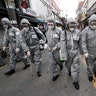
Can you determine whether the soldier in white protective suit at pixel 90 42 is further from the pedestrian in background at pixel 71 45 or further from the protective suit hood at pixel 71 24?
the protective suit hood at pixel 71 24

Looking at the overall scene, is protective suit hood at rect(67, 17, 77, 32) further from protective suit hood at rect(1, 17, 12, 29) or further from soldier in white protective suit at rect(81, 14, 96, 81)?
protective suit hood at rect(1, 17, 12, 29)

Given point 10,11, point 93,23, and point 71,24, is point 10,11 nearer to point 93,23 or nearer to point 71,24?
point 71,24

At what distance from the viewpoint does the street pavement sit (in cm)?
327

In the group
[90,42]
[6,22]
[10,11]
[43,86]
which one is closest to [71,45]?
[90,42]

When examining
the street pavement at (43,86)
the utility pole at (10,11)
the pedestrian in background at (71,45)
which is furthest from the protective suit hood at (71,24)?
the utility pole at (10,11)

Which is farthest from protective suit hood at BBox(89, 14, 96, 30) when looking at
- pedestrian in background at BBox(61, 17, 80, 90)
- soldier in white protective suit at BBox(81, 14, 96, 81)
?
pedestrian in background at BBox(61, 17, 80, 90)

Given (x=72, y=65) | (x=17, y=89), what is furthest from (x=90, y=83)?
(x=17, y=89)

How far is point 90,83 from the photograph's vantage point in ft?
11.7

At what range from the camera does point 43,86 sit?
3742 mm

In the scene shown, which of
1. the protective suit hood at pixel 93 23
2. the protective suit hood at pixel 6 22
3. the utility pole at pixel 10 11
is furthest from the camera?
the utility pole at pixel 10 11

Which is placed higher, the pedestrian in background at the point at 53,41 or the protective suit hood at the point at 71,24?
the protective suit hood at the point at 71,24

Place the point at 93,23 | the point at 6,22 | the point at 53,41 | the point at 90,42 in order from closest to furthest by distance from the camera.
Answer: the point at 93,23 → the point at 90,42 → the point at 53,41 → the point at 6,22

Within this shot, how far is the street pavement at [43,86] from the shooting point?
3.27m

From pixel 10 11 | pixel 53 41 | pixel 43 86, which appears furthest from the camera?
pixel 10 11
